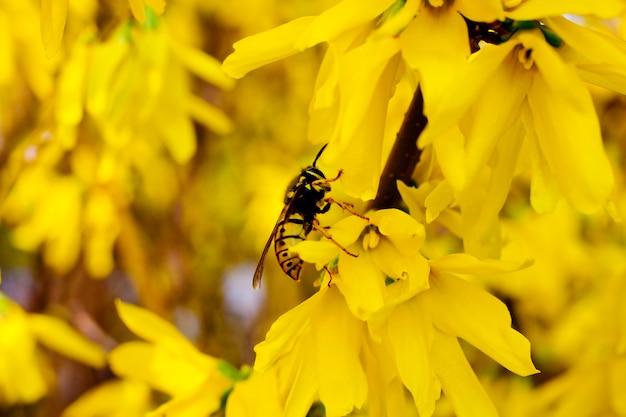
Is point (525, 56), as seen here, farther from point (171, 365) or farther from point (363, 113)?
point (171, 365)

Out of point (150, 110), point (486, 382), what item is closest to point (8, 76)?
point (150, 110)

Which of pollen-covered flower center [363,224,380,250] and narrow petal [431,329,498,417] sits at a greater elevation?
pollen-covered flower center [363,224,380,250]

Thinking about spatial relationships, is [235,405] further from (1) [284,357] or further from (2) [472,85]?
(2) [472,85]

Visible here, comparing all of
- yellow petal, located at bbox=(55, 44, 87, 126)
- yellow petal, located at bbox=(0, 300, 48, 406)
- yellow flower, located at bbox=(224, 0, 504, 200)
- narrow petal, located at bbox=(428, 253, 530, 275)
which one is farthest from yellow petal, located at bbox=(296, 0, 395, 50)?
yellow petal, located at bbox=(0, 300, 48, 406)

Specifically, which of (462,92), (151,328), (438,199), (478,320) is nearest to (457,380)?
(478,320)

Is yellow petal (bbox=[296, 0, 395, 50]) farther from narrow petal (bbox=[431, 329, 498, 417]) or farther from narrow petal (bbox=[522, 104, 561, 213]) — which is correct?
narrow petal (bbox=[431, 329, 498, 417])
